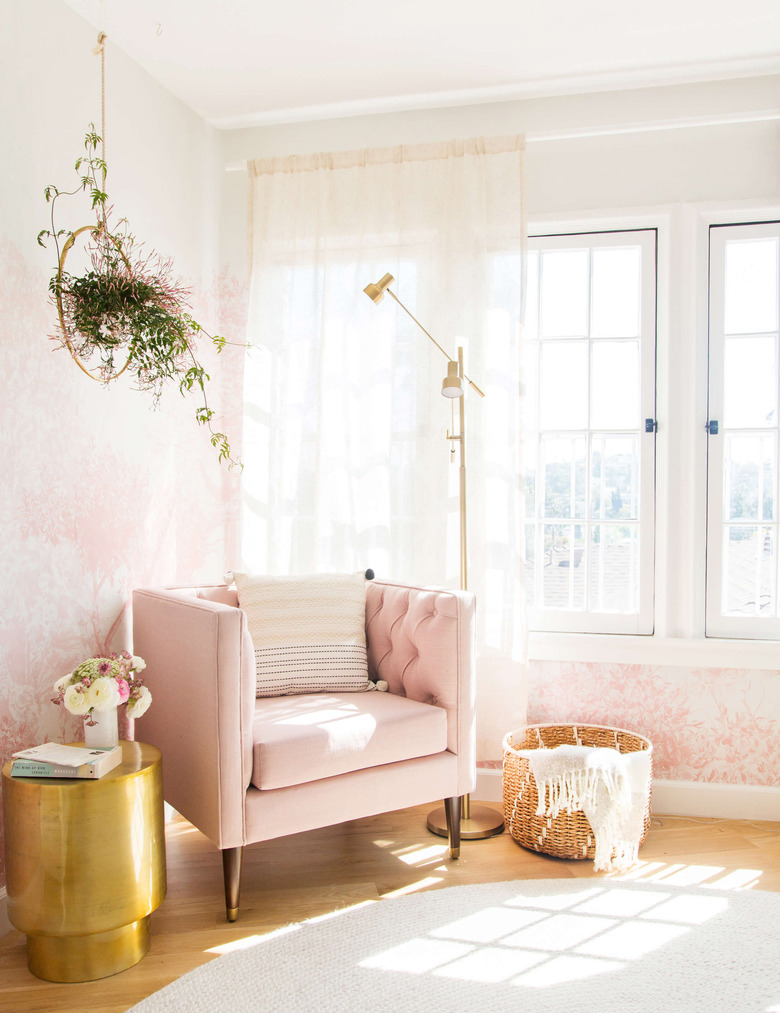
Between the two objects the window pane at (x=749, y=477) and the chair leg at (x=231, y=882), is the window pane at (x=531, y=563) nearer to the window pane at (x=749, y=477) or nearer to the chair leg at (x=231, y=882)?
the window pane at (x=749, y=477)

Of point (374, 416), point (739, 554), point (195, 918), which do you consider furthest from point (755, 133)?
point (195, 918)

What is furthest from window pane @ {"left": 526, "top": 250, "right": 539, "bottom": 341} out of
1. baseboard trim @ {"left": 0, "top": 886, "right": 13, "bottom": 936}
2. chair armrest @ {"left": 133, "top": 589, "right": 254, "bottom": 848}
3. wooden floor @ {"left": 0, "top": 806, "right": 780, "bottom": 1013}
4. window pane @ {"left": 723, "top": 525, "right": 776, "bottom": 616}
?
baseboard trim @ {"left": 0, "top": 886, "right": 13, "bottom": 936}

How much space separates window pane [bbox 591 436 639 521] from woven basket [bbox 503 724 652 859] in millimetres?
803

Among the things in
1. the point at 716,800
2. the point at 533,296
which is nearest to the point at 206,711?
the point at 716,800

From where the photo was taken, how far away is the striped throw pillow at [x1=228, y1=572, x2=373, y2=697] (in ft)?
8.13

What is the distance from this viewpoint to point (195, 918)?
206 centimetres

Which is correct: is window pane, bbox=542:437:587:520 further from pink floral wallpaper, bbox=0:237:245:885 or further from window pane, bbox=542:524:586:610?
pink floral wallpaper, bbox=0:237:245:885

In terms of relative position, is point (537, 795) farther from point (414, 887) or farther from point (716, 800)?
point (716, 800)

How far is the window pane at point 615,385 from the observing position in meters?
2.95

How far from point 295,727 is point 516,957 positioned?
0.78 meters

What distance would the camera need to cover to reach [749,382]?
2859 mm

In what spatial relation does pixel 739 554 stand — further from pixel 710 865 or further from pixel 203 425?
pixel 203 425

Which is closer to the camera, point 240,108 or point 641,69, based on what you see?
point 641,69

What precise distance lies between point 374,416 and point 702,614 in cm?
143
